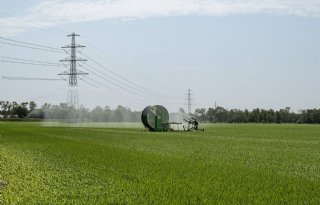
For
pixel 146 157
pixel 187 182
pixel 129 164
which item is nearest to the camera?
pixel 187 182

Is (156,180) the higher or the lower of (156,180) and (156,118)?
the lower

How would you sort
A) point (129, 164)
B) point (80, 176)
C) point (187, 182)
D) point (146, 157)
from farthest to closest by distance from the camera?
point (146, 157) → point (129, 164) → point (80, 176) → point (187, 182)

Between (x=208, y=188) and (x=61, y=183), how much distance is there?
402 centimetres

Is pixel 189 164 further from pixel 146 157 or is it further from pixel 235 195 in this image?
pixel 235 195

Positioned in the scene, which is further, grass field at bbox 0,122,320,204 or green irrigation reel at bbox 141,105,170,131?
green irrigation reel at bbox 141,105,170,131

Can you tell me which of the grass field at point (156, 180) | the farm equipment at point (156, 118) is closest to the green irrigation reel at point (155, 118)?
the farm equipment at point (156, 118)

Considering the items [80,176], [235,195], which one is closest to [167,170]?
[80,176]

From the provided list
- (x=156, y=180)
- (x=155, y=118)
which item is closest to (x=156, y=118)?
(x=155, y=118)

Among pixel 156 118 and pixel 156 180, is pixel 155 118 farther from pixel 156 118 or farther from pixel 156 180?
pixel 156 180

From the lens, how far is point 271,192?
12500mm

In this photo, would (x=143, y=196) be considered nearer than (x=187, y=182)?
Yes

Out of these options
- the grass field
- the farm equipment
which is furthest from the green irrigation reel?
the grass field

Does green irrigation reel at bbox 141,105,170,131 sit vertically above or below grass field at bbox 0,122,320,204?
above

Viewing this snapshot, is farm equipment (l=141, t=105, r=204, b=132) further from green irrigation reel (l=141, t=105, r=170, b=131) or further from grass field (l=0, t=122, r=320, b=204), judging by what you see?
grass field (l=0, t=122, r=320, b=204)
